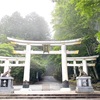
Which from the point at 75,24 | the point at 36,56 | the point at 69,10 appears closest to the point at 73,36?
the point at 75,24

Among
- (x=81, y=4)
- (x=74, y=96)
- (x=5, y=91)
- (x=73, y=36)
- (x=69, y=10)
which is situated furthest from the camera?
(x=73, y=36)

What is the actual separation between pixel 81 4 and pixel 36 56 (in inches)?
913

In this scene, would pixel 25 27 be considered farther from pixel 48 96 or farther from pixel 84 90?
pixel 48 96

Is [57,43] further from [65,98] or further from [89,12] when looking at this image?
[89,12]

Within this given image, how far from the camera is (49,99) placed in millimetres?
8312

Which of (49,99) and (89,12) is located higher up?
(89,12)

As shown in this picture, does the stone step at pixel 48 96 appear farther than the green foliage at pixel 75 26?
No

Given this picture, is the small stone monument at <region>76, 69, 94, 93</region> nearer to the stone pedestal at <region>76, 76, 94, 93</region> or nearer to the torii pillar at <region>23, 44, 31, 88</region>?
the stone pedestal at <region>76, 76, 94, 93</region>

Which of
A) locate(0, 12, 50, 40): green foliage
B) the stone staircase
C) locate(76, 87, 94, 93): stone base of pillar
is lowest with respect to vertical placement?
the stone staircase

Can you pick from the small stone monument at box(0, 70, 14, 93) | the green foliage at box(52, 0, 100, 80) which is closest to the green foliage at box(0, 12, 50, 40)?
the green foliage at box(52, 0, 100, 80)

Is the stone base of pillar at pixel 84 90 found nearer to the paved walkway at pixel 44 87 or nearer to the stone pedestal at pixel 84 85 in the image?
the stone pedestal at pixel 84 85

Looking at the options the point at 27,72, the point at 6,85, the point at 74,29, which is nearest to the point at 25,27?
the point at 74,29

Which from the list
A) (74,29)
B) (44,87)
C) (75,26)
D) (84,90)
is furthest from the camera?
(44,87)

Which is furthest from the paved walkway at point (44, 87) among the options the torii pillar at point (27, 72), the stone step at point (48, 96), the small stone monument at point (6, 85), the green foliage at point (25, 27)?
the green foliage at point (25, 27)
